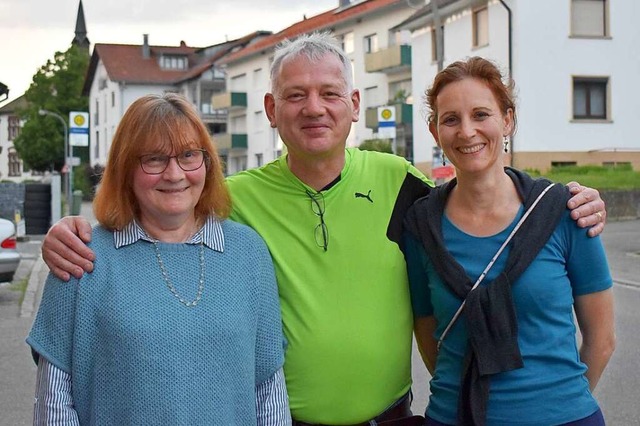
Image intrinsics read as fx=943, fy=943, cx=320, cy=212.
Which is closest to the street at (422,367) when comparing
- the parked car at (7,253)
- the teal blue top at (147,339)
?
the parked car at (7,253)

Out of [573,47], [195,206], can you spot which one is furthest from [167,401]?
[573,47]

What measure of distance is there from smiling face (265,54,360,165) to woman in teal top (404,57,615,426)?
0.41m

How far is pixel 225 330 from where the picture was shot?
2.96m

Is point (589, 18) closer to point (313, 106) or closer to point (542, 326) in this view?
point (313, 106)

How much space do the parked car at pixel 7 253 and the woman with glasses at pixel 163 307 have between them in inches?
466

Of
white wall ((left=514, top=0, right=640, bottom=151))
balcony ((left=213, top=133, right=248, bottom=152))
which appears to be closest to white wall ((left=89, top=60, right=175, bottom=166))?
balcony ((left=213, top=133, right=248, bottom=152))

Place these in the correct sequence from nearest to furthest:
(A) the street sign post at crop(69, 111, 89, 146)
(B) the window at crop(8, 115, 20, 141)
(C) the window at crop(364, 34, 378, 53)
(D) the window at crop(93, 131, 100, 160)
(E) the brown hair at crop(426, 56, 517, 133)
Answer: (E) the brown hair at crop(426, 56, 517, 133), (A) the street sign post at crop(69, 111, 89, 146), (C) the window at crop(364, 34, 378, 53), (D) the window at crop(93, 131, 100, 160), (B) the window at crop(8, 115, 20, 141)

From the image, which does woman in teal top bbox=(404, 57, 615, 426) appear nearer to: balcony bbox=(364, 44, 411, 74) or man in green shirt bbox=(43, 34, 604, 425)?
man in green shirt bbox=(43, 34, 604, 425)

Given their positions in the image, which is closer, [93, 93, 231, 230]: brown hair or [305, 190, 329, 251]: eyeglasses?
[93, 93, 231, 230]: brown hair

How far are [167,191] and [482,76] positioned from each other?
1126 millimetres

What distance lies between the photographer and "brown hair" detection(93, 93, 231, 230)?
9.84 feet

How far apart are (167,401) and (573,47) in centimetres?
3505

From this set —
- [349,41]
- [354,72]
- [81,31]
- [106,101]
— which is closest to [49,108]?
[106,101]

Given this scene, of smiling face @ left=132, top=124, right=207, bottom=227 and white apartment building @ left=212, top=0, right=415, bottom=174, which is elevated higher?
white apartment building @ left=212, top=0, right=415, bottom=174
